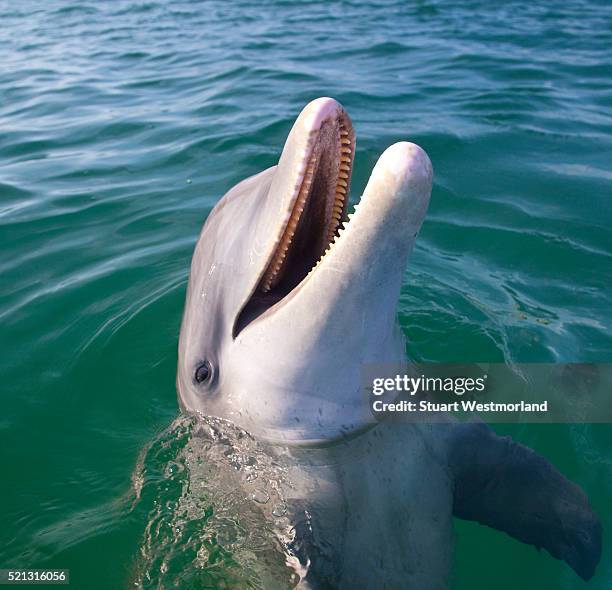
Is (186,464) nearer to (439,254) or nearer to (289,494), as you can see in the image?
(289,494)

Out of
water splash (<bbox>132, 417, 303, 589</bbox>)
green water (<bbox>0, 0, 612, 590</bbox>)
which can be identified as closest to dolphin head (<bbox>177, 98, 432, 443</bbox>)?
water splash (<bbox>132, 417, 303, 589</bbox>)

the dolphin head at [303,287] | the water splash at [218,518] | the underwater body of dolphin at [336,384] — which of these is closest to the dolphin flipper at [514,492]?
the underwater body of dolphin at [336,384]

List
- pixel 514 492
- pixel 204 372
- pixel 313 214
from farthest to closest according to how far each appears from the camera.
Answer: pixel 514 492 → pixel 204 372 → pixel 313 214

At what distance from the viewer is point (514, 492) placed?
4730 millimetres

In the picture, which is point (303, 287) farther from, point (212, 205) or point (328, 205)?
point (212, 205)

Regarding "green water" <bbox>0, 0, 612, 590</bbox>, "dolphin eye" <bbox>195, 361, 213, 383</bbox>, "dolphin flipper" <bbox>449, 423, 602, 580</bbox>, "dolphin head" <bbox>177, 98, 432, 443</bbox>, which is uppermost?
"dolphin head" <bbox>177, 98, 432, 443</bbox>

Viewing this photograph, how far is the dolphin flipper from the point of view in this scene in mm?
4555

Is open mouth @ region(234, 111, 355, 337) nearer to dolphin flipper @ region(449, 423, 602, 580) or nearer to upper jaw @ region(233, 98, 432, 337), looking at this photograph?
upper jaw @ region(233, 98, 432, 337)

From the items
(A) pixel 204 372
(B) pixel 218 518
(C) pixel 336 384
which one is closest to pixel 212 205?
(A) pixel 204 372

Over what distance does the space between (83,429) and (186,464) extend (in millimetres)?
1227

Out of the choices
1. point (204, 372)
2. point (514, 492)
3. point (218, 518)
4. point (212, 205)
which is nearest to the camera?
point (204, 372)

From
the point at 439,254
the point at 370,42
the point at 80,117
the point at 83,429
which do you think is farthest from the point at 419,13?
the point at 83,429

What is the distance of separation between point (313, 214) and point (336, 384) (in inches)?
37.1

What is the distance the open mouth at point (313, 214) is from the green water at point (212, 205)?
1.70m
